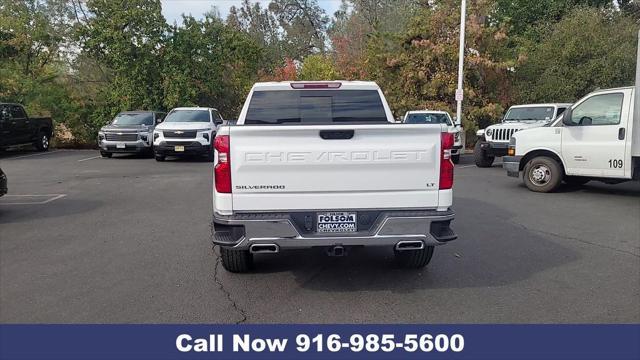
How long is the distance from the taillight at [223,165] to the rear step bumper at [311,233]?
0.28 metres

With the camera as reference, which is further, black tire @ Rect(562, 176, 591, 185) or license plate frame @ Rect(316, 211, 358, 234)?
black tire @ Rect(562, 176, 591, 185)

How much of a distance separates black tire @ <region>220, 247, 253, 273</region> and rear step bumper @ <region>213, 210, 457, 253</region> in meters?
0.69

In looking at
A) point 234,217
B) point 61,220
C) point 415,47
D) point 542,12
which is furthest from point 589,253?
point 542,12

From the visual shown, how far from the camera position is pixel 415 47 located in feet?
81.6

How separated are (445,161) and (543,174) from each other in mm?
7396

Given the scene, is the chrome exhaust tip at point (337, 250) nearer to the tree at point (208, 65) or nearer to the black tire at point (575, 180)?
the black tire at point (575, 180)

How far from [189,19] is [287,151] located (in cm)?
2232

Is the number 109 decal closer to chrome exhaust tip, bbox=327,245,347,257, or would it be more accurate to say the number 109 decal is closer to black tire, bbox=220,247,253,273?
chrome exhaust tip, bbox=327,245,347,257

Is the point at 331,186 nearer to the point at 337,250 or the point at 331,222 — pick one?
the point at 331,222

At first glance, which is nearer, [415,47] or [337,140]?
[337,140]

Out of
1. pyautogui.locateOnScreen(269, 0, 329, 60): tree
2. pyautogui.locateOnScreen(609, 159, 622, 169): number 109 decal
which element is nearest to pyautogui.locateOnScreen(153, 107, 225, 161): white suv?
pyautogui.locateOnScreen(609, 159, 622, 169): number 109 decal

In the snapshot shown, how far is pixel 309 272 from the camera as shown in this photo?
18.9ft

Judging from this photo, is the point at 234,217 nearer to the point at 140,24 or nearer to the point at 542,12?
the point at 140,24

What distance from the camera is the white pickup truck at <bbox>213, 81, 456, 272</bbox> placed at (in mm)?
4598
